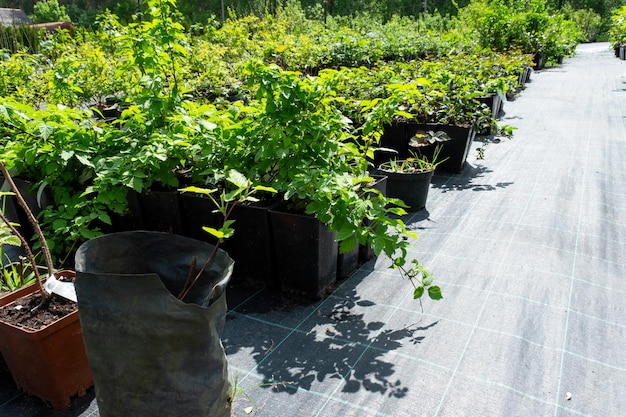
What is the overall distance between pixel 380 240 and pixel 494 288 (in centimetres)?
96

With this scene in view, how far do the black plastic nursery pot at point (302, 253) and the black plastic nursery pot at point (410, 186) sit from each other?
1.19 meters

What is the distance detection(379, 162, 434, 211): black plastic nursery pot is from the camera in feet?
11.5

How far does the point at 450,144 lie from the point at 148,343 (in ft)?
11.9

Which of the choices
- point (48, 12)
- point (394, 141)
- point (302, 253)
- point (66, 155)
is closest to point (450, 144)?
point (394, 141)

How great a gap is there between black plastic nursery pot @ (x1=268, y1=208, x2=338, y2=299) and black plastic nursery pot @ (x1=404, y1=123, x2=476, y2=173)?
216 centimetres

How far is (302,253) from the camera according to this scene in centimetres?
241

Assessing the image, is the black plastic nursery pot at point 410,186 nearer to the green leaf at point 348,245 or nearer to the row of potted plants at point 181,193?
the row of potted plants at point 181,193

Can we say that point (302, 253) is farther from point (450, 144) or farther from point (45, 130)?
point (450, 144)

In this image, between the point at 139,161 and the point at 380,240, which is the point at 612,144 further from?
the point at 139,161

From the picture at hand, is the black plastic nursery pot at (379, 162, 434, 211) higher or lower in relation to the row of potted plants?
lower

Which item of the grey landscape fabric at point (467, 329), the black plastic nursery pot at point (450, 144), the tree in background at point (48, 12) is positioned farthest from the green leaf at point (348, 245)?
the tree in background at point (48, 12)

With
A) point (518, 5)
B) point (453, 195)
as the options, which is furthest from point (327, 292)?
point (518, 5)

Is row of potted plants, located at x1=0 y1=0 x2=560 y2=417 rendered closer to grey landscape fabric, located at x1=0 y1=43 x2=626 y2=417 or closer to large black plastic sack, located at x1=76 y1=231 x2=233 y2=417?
large black plastic sack, located at x1=76 y1=231 x2=233 y2=417

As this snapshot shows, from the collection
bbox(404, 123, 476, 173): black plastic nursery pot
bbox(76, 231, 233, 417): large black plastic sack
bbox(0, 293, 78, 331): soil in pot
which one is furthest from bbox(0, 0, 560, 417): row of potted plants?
bbox(404, 123, 476, 173): black plastic nursery pot
